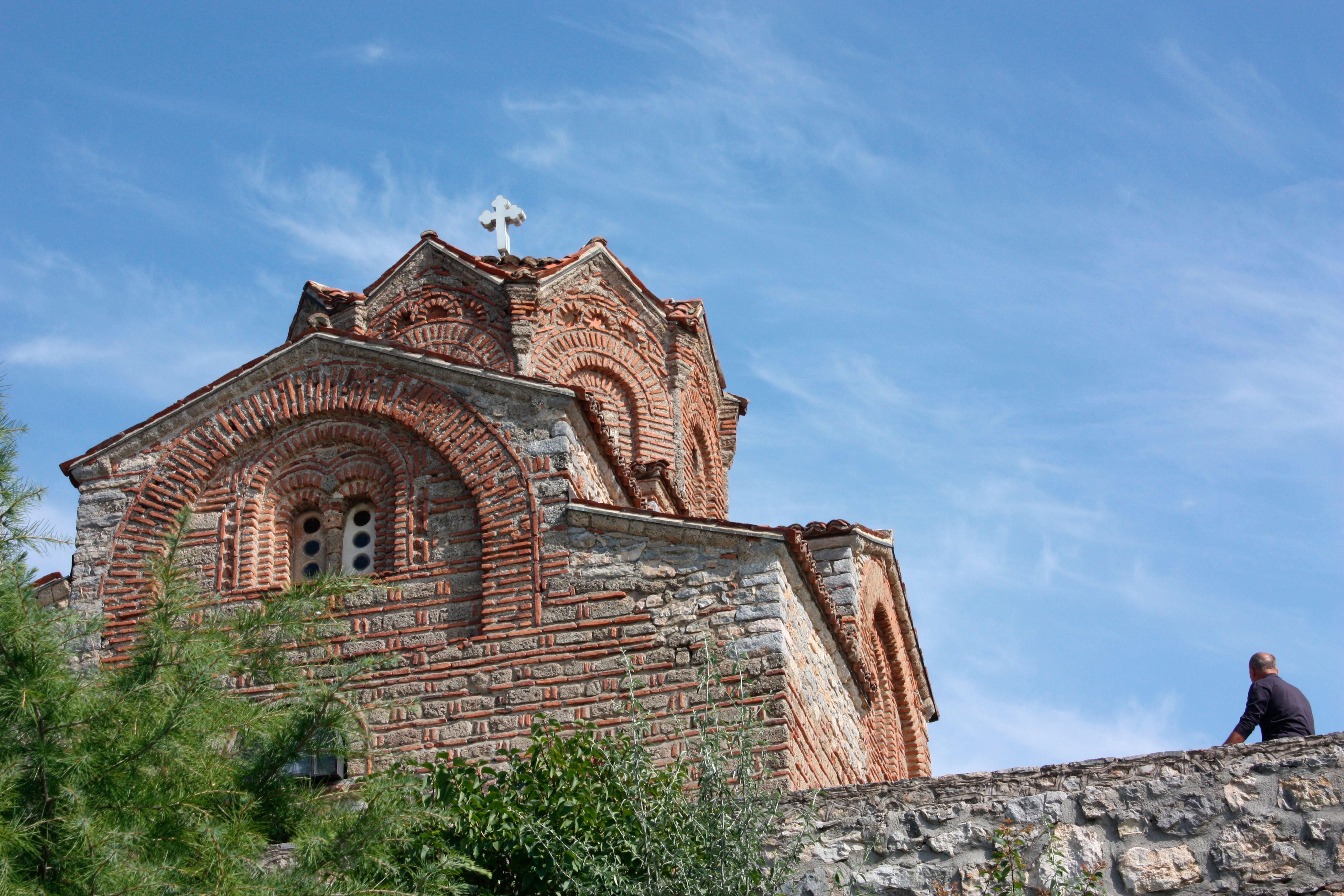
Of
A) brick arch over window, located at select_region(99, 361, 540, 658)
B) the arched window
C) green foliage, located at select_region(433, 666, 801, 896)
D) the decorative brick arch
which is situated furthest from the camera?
the decorative brick arch

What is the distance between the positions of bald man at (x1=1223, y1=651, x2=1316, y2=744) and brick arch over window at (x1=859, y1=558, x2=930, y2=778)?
5.47 m

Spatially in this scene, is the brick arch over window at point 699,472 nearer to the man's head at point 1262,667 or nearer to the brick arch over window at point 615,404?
the brick arch over window at point 615,404

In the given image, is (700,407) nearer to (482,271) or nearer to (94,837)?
(482,271)

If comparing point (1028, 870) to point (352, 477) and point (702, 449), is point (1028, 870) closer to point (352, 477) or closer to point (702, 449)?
point (352, 477)

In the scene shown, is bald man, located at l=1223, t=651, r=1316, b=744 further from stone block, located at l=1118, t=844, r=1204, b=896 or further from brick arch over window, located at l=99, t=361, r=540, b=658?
brick arch over window, located at l=99, t=361, r=540, b=658

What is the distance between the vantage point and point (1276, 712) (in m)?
8.31

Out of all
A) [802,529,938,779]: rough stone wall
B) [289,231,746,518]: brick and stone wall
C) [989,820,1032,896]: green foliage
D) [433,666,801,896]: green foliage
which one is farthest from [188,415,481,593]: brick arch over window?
[989,820,1032,896]: green foliage

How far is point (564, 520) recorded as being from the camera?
10891mm

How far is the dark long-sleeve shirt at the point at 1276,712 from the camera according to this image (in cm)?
827

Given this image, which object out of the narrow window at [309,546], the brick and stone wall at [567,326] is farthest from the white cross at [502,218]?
the narrow window at [309,546]

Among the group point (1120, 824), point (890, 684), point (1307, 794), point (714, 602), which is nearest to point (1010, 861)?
point (1120, 824)

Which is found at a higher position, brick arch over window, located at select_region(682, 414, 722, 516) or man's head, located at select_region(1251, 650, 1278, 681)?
brick arch over window, located at select_region(682, 414, 722, 516)

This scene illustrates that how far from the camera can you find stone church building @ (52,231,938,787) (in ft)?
34.1

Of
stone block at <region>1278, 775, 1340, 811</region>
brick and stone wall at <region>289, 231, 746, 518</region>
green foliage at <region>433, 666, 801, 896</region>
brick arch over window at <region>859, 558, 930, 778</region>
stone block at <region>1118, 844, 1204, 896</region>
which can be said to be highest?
brick and stone wall at <region>289, 231, 746, 518</region>
